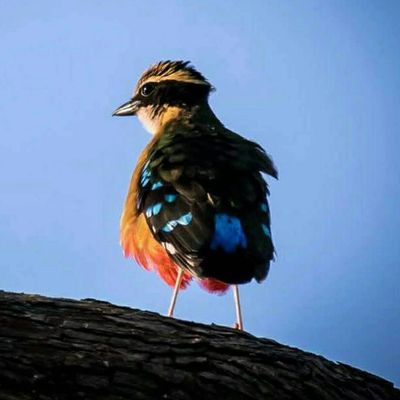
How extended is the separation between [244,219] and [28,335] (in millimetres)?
2432

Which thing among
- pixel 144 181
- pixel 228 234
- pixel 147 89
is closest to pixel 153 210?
pixel 144 181

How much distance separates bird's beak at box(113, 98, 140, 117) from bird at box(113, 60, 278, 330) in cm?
68

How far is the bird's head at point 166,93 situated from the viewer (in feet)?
31.2

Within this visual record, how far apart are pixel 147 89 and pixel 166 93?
0.71ft

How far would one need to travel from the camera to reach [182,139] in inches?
321

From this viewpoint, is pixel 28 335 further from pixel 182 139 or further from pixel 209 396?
pixel 182 139

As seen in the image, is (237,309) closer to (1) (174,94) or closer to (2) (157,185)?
(2) (157,185)

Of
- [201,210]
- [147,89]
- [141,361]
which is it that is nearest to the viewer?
[141,361]

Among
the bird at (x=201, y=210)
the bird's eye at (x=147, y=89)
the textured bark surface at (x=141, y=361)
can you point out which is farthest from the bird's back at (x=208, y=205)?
the bird's eye at (x=147, y=89)

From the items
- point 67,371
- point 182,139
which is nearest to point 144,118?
point 182,139

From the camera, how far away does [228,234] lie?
670 cm

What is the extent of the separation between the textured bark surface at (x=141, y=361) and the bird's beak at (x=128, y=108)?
459cm

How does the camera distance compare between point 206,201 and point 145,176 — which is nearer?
point 206,201

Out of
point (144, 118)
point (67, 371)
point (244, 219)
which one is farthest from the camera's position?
point (144, 118)
